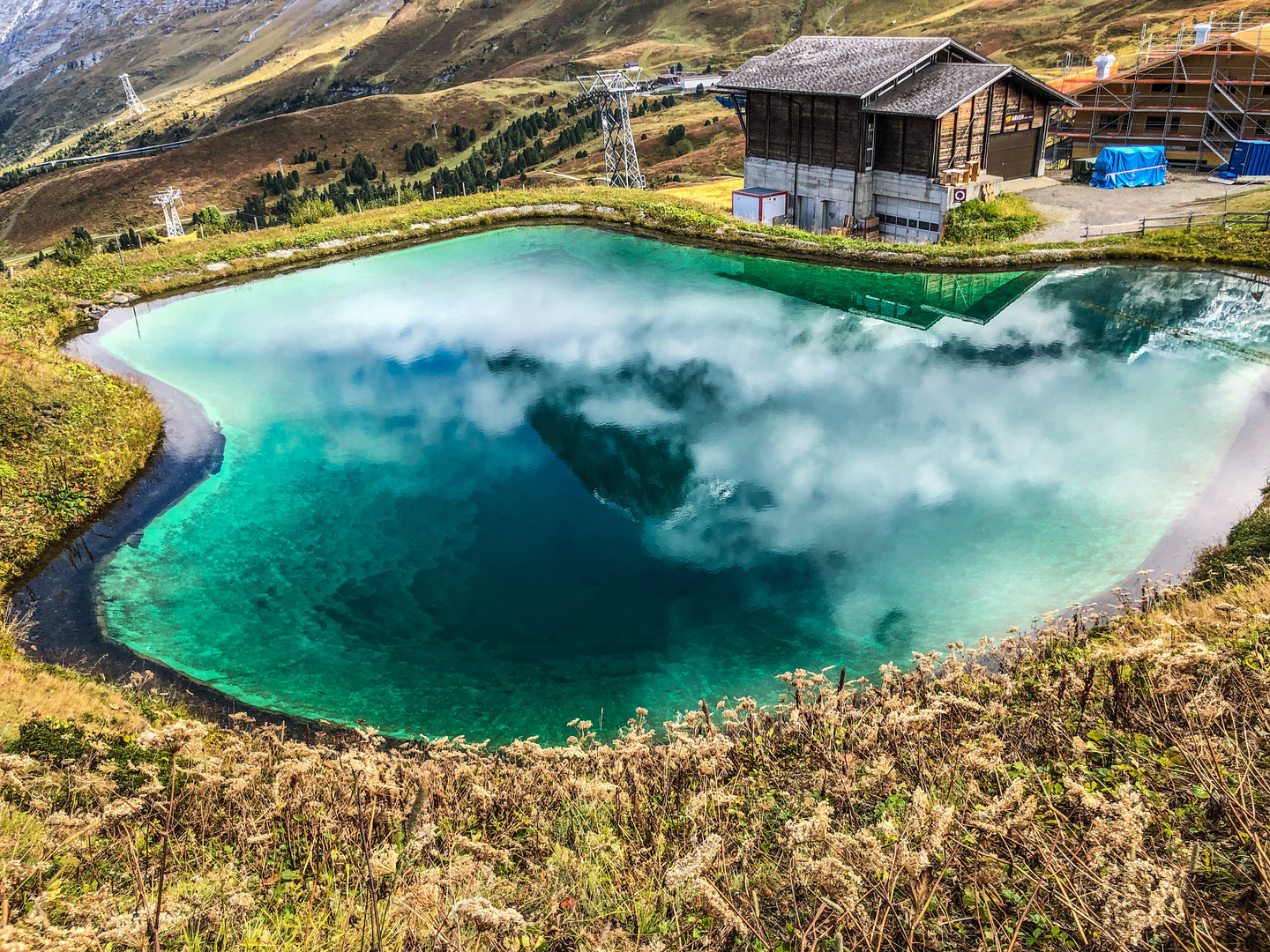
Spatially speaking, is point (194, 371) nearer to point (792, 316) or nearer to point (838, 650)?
point (792, 316)

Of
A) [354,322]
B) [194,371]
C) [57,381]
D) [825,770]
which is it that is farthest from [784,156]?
[825,770]

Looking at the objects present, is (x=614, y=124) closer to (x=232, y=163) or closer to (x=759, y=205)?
(x=759, y=205)

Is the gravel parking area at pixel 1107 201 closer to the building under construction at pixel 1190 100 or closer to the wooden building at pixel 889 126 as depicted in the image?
the building under construction at pixel 1190 100

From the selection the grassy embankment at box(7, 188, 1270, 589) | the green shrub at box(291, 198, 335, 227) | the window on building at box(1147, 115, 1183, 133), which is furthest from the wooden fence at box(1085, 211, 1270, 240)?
the green shrub at box(291, 198, 335, 227)

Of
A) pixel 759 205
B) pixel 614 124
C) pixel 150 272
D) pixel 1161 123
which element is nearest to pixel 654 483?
pixel 759 205

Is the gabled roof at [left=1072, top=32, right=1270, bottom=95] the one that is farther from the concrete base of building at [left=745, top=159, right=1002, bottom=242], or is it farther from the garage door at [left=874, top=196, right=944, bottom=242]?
the garage door at [left=874, top=196, right=944, bottom=242]

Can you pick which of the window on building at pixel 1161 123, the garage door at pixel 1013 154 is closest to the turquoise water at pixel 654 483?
the garage door at pixel 1013 154
